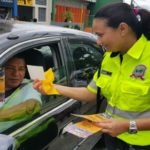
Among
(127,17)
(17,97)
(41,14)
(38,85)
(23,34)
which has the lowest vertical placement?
(41,14)

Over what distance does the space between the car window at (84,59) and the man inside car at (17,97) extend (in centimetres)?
53

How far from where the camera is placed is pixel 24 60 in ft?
9.36

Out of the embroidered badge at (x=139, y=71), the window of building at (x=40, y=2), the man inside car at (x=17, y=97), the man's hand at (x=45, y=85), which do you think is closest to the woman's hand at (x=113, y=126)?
the embroidered badge at (x=139, y=71)

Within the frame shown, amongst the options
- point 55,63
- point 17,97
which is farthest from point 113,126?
point 55,63

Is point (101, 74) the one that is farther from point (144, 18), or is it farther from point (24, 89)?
point (24, 89)

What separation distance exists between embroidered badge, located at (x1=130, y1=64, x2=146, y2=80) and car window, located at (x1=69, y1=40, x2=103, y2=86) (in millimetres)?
1029

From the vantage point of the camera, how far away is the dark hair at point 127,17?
6.92 feet

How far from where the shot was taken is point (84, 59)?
11.6 feet

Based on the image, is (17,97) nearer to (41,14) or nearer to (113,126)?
(113,126)

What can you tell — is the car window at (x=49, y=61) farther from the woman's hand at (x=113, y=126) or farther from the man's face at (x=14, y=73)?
the woman's hand at (x=113, y=126)

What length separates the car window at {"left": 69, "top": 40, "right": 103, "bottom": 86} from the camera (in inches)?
126

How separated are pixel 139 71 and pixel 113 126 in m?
0.34

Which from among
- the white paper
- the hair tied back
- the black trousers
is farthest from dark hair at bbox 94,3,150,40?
the black trousers

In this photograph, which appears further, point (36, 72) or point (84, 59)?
point (84, 59)
